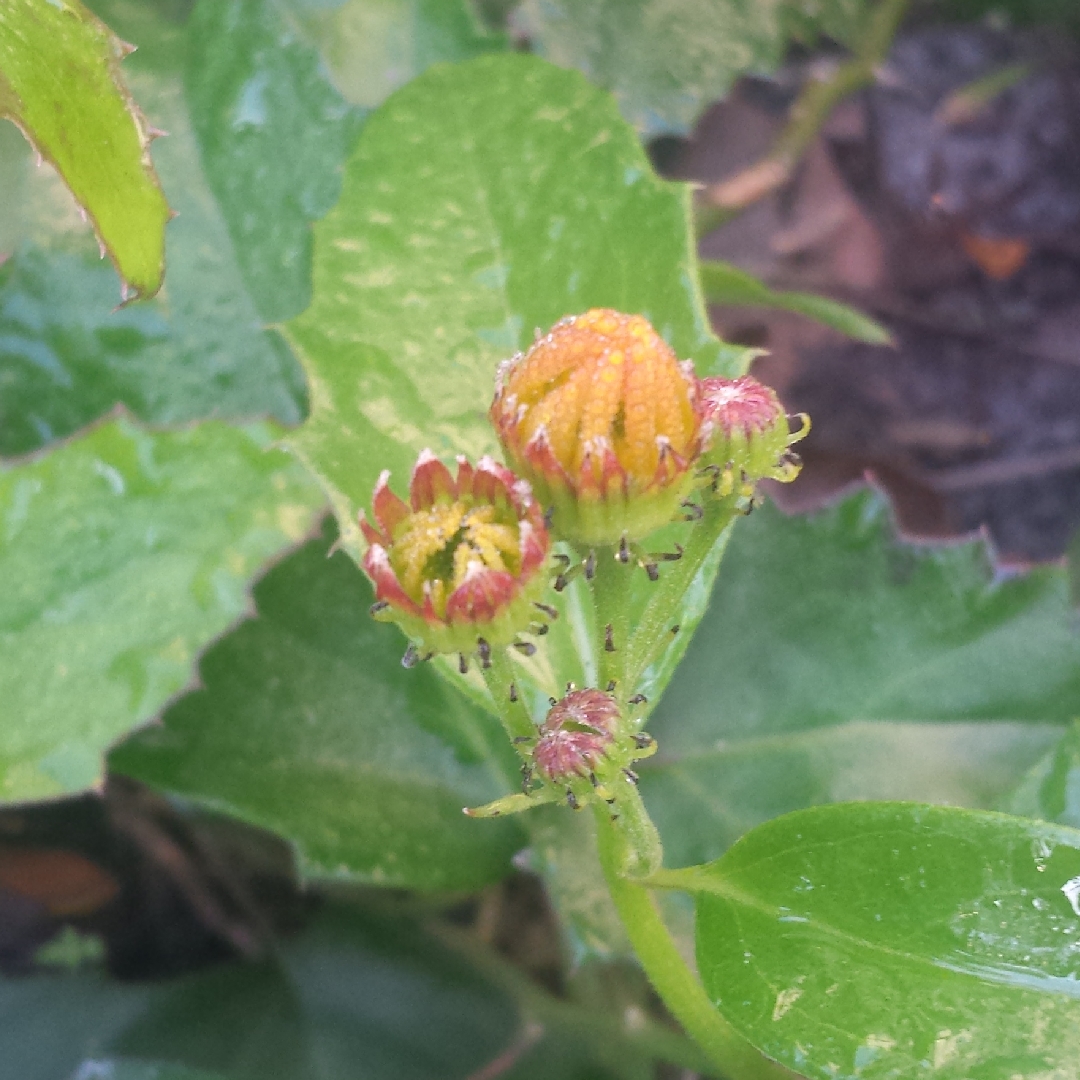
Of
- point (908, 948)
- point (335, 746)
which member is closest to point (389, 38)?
point (335, 746)

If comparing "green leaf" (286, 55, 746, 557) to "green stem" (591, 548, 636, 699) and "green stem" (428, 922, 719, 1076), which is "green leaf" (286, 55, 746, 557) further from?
"green stem" (428, 922, 719, 1076)

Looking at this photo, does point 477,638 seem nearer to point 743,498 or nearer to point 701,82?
point 743,498

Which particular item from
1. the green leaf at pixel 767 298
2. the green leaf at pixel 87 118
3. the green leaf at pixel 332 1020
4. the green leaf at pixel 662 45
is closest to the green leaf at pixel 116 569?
the green leaf at pixel 87 118

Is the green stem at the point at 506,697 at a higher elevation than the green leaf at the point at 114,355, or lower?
lower

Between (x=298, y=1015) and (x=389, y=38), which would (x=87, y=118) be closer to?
(x=389, y=38)

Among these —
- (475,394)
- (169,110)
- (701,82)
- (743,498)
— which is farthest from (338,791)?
(701,82)

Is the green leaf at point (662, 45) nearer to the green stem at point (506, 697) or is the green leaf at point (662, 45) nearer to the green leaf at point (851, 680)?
the green leaf at point (851, 680)
